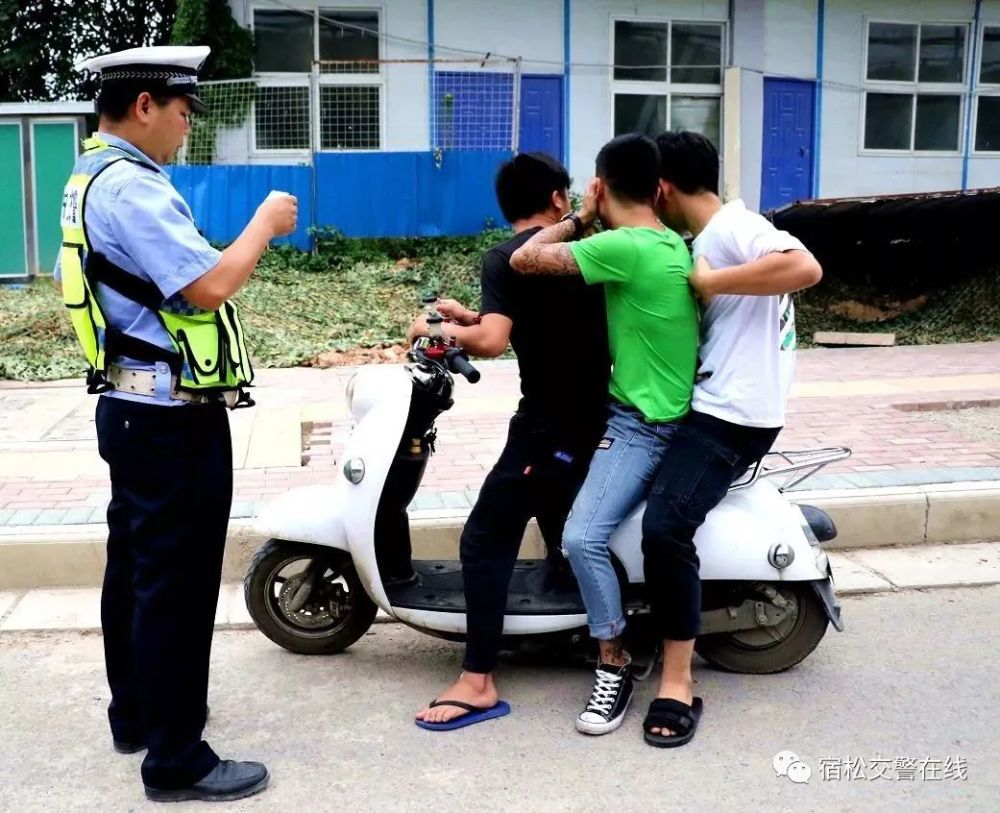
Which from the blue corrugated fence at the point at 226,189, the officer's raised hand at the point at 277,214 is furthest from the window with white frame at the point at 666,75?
the officer's raised hand at the point at 277,214

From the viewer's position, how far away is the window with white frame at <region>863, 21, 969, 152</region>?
1573 centimetres

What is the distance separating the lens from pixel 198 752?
3057mm

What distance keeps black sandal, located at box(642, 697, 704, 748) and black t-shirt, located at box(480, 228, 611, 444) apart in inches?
33.9

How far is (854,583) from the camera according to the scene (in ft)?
15.6

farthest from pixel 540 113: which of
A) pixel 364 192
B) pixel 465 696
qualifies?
pixel 465 696

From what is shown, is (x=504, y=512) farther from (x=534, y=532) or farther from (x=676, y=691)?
(x=534, y=532)

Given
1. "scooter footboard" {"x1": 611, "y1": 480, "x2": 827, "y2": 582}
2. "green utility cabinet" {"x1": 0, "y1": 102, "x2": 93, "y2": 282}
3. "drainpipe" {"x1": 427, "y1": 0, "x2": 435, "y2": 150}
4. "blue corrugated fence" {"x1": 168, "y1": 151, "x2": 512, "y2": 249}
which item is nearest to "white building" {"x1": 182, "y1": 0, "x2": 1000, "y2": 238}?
"drainpipe" {"x1": 427, "y1": 0, "x2": 435, "y2": 150}

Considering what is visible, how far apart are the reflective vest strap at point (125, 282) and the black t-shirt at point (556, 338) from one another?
41.7 inches

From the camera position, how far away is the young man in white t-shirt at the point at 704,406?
3.39 m

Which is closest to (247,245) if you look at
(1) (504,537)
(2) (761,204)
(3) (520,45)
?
(1) (504,537)

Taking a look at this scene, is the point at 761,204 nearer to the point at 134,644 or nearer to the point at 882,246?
the point at 882,246

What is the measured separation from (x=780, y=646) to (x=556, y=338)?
1341mm

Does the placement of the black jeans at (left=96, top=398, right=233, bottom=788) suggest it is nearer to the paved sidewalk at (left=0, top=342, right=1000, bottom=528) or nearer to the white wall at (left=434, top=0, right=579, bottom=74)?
the paved sidewalk at (left=0, top=342, right=1000, bottom=528)

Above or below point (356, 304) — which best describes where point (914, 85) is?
above
